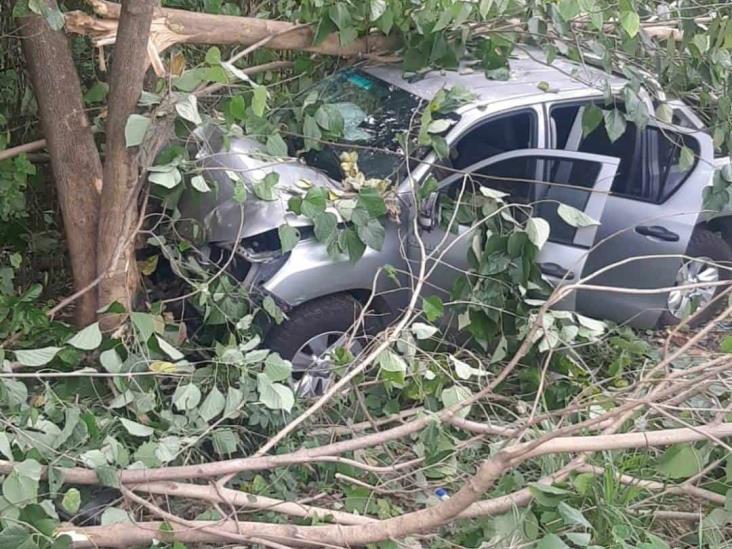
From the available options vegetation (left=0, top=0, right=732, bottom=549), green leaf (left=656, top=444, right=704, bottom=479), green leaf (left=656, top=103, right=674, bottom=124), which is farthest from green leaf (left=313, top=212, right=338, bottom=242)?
green leaf (left=656, top=103, right=674, bottom=124)

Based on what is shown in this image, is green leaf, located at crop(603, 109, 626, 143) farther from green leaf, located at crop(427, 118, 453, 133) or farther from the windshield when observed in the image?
the windshield

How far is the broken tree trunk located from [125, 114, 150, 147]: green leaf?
1.26ft

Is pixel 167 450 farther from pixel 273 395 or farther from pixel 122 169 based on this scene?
pixel 122 169

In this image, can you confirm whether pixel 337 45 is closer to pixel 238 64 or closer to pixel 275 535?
pixel 238 64

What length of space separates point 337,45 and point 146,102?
4.99 ft

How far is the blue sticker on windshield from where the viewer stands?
14.3 feet

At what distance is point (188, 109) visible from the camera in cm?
303

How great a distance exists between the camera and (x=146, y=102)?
3131 mm

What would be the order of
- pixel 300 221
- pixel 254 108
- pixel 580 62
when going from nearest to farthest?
pixel 254 108 → pixel 300 221 → pixel 580 62

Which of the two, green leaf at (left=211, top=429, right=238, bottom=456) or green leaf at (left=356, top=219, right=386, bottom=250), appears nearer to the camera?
green leaf at (left=211, top=429, right=238, bottom=456)

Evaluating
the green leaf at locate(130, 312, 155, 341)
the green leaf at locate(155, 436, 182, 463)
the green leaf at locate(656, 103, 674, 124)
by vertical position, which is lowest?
the green leaf at locate(155, 436, 182, 463)

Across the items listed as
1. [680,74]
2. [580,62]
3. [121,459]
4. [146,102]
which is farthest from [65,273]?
[680,74]

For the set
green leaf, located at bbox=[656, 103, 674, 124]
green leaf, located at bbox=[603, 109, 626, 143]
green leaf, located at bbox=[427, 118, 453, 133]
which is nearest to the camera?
green leaf, located at bbox=[427, 118, 453, 133]

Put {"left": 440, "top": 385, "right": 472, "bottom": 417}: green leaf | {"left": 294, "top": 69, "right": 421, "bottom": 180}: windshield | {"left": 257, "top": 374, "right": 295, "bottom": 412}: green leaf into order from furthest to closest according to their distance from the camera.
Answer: {"left": 294, "top": 69, "right": 421, "bottom": 180}: windshield
{"left": 440, "top": 385, "right": 472, "bottom": 417}: green leaf
{"left": 257, "top": 374, "right": 295, "bottom": 412}: green leaf
